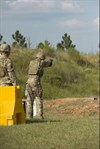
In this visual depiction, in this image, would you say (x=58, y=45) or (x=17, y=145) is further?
(x=58, y=45)

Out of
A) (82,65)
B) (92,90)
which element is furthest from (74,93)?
(82,65)

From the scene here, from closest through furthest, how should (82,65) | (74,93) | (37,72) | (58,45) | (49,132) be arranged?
(49,132) → (37,72) → (74,93) → (82,65) → (58,45)

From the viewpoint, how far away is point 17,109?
12.7 meters

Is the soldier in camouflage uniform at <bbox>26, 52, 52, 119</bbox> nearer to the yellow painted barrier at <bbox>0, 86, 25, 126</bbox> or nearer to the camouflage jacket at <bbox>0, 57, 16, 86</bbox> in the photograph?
the camouflage jacket at <bbox>0, 57, 16, 86</bbox>

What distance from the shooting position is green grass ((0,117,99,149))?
9.60 meters

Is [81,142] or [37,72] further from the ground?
[37,72]

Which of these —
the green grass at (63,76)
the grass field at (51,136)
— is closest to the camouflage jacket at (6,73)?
the grass field at (51,136)

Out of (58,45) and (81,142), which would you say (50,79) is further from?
(81,142)

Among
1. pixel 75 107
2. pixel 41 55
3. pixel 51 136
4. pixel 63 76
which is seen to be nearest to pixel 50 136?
pixel 51 136

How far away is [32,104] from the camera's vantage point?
15.3 meters

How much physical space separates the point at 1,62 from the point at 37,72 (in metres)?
1.98

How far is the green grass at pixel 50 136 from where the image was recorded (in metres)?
9.60

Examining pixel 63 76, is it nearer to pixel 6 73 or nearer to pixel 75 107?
pixel 75 107

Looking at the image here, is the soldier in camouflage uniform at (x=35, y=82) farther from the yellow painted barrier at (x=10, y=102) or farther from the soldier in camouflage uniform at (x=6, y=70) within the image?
the yellow painted barrier at (x=10, y=102)
